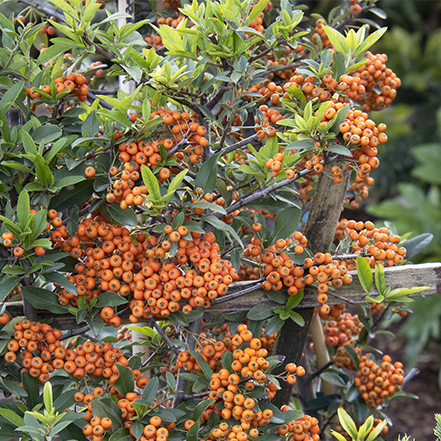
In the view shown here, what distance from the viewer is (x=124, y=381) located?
91 cm

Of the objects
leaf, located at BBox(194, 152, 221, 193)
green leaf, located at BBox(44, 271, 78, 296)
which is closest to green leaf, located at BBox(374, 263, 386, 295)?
leaf, located at BBox(194, 152, 221, 193)

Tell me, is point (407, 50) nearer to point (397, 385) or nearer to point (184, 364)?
point (397, 385)

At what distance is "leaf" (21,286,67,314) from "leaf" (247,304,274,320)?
40cm

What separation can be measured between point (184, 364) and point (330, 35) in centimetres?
79

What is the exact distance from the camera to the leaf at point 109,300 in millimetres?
929

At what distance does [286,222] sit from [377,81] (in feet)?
1.72

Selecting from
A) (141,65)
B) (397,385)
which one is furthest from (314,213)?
(397,385)

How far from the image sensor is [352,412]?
56.9 inches

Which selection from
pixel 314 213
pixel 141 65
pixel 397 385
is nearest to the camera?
pixel 141 65

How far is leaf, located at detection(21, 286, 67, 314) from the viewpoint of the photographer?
0.94m

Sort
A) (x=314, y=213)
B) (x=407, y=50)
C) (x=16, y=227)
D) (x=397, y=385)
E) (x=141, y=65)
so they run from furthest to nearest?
(x=407, y=50) → (x=397, y=385) → (x=314, y=213) → (x=141, y=65) → (x=16, y=227)

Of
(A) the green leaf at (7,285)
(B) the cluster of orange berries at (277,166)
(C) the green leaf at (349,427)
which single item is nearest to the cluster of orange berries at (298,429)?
(C) the green leaf at (349,427)

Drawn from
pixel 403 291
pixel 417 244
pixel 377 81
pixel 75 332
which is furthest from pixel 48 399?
pixel 377 81

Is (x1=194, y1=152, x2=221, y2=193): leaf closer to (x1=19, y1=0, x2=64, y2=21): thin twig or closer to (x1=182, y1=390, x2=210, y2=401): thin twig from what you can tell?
(x1=182, y1=390, x2=210, y2=401): thin twig
